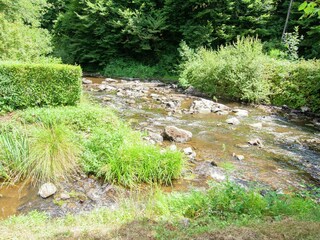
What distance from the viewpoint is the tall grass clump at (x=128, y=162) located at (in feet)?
16.8

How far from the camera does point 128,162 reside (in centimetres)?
525

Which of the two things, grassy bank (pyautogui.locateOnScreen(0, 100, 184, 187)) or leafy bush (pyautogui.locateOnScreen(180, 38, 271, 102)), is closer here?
grassy bank (pyautogui.locateOnScreen(0, 100, 184, 187))

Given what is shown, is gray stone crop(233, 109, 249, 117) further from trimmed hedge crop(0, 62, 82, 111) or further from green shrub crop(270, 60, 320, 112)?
trimmed hedge crop(0, 62, 82, 111)

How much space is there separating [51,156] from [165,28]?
62.3ft

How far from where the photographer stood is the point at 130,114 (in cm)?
980

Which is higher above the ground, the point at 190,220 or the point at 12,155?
the point at 190,220

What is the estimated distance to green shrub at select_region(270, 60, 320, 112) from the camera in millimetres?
11906

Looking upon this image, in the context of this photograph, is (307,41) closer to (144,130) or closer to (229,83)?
(229,83)

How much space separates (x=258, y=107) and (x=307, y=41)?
A: 1005 centimetres

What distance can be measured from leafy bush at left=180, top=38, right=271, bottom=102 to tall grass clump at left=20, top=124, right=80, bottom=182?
30.0ft

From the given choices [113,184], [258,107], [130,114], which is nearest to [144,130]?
[130,114]

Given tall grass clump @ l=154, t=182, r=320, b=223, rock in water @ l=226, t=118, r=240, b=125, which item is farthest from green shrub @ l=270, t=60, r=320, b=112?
tall grass clump @ l=154, t=182, r=320, b=223

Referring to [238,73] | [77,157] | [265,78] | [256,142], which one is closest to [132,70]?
[238,73]

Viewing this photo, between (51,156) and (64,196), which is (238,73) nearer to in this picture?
(51,156)
